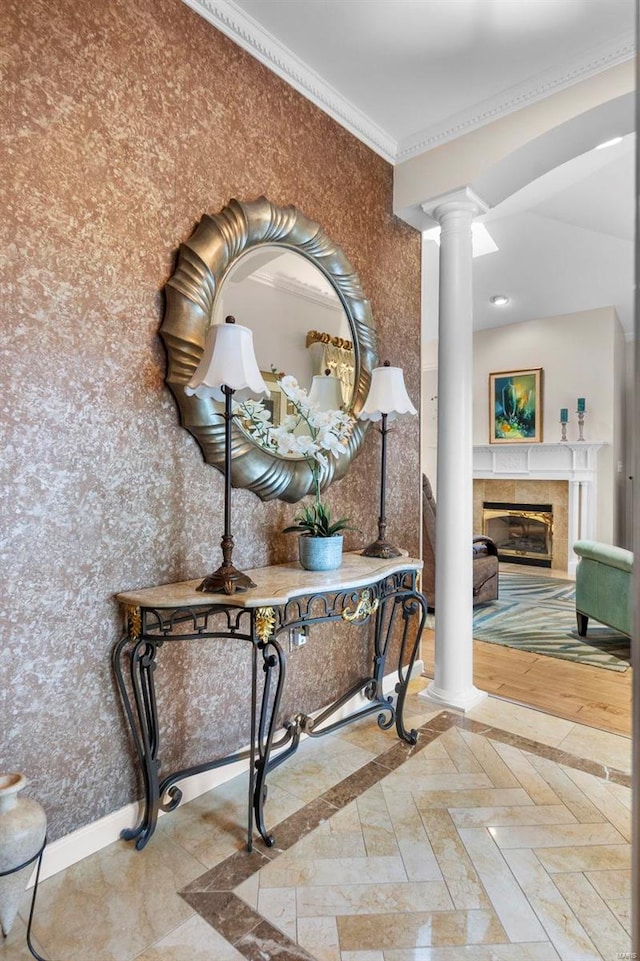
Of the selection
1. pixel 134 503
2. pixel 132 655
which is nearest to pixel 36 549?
pixel 134 503

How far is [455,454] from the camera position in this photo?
9.61 ft

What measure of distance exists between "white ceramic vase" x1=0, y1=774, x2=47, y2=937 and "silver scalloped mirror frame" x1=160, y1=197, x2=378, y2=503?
118 cm

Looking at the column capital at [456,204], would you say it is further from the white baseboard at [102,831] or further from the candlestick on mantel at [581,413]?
the candlestick on mantel at [581,413]

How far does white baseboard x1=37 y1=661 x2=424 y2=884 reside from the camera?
65.7 inches

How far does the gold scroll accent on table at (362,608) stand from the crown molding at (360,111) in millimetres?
2287

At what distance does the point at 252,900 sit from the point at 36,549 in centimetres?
120

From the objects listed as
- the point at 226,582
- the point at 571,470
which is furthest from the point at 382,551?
the point at 571,470

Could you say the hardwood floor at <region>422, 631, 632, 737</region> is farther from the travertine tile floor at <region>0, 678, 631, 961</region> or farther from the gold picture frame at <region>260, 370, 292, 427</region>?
the gold picture frame at <region>260, 370, 292, 427</region>

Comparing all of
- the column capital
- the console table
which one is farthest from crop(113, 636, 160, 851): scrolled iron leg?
the column capital

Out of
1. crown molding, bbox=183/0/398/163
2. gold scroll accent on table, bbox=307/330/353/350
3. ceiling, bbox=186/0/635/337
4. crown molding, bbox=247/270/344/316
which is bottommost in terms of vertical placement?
gold scroll accent on table, bbox=307/330/353/350

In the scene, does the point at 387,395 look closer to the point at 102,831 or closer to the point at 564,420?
the point at 102,831

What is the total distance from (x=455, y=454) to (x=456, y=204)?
4.36 feet

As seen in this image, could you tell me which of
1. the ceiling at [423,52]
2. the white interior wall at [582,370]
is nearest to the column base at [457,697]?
the ceiling at [423,52]

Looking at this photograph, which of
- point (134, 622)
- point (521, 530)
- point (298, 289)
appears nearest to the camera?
point (134, 622)
